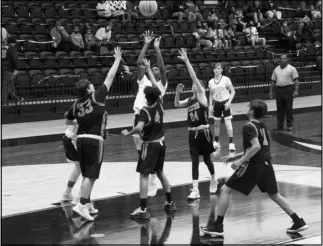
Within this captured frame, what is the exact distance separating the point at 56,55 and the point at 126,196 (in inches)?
488

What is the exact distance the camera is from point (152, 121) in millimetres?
9383

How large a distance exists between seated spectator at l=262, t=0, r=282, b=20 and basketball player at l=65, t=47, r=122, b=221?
2403 centimetres

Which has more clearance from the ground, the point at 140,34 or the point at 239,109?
the point at 140,34

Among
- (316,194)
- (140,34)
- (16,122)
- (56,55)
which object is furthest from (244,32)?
(316,194)

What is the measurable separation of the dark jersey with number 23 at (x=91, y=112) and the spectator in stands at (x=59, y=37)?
45.5 feet

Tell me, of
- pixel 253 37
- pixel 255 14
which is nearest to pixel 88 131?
pixel 253 37

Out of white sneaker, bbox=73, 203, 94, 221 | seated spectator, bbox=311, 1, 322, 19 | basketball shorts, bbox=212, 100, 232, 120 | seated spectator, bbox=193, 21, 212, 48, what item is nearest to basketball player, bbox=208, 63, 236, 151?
basketball shorts, bbox=212, 100, 232, 120

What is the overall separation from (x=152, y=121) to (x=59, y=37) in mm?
14004

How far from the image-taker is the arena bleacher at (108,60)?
20.9m

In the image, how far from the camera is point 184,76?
24188 mm

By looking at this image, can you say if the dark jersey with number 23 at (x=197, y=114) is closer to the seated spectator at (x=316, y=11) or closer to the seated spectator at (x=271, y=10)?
the seated spectator at (x=271, y=10)

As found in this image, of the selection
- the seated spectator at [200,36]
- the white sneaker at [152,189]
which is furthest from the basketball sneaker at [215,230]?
the seated spectator at [200,36]

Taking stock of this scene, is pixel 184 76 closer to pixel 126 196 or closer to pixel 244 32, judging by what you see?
pixel 244 32

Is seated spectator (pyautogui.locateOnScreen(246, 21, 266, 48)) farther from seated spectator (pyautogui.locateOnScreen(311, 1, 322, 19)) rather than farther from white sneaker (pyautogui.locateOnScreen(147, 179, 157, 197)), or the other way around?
white sneaker (pyautogui.locateOnScreen(147, 179, 157, 197))
